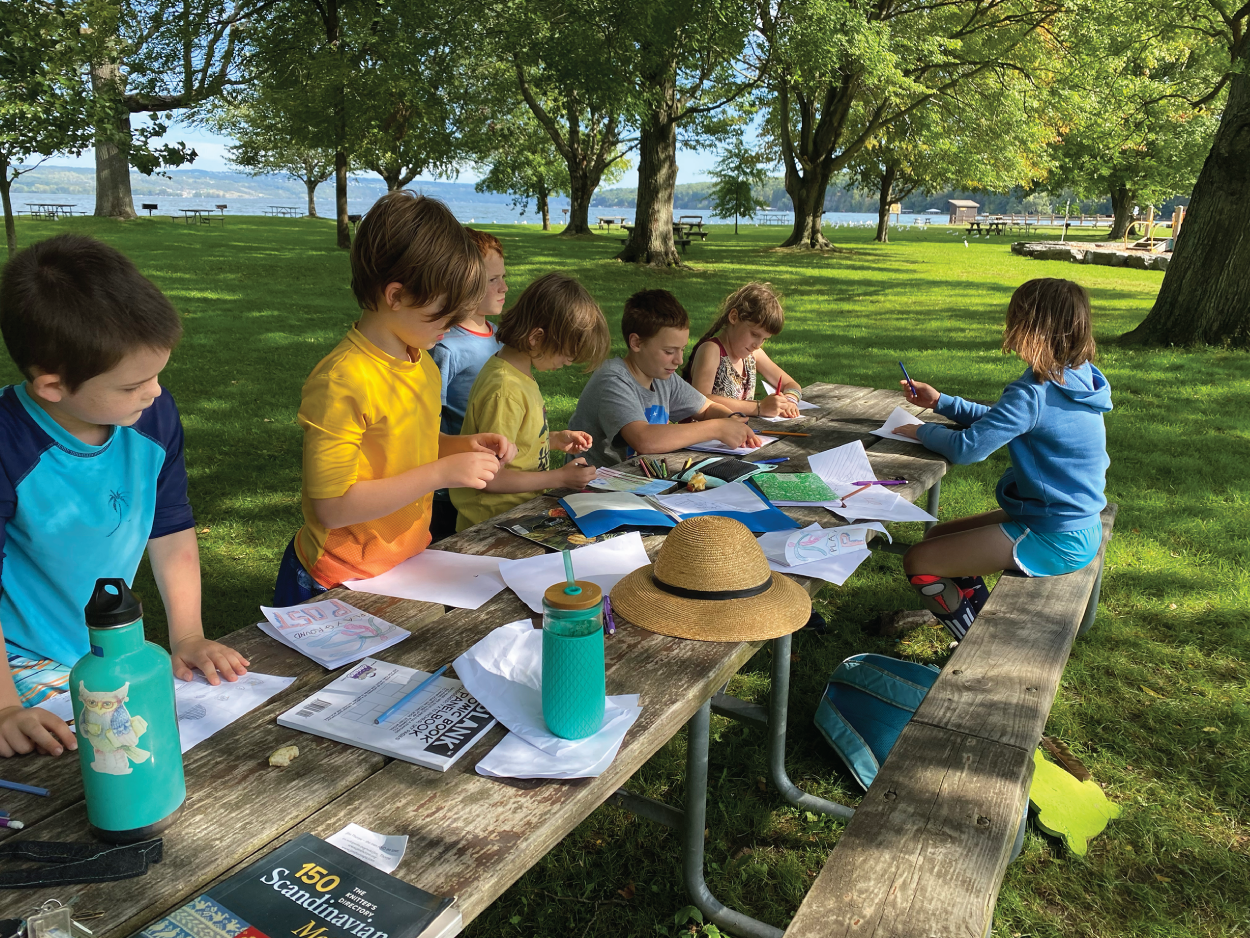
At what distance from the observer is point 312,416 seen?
2100 mm

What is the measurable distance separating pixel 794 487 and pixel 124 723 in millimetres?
2140

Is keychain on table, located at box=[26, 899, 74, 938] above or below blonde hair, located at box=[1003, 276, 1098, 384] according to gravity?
Answer: below

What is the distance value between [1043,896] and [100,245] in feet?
9.09

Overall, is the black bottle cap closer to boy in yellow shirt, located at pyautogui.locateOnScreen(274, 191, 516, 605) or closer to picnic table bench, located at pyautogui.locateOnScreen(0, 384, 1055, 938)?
picnic table bench, located at pyautogui.locateOnScreen(0, 384, 1055, 938)

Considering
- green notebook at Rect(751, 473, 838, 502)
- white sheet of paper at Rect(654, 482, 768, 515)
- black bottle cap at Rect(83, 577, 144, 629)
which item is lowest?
white sheet of paper at Rect(654, 482, 768, 515)

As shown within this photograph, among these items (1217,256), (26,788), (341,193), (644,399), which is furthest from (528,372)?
(341,193)

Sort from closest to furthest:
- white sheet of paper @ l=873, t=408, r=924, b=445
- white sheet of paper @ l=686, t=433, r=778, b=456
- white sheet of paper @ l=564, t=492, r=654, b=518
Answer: white sheet of paper @ l=564, t=492, r=654, b=518 < white sheet of paper @ l=686, t=433, r=778, b=456 < white sheet of paper @ l=873, t=408, r=924, b=445

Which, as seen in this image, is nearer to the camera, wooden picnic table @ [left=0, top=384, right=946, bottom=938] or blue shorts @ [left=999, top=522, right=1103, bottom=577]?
wooden picnic table @ [left=0, top=384, right=946, bottom=938]

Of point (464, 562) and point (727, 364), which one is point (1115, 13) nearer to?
point (727, 364)

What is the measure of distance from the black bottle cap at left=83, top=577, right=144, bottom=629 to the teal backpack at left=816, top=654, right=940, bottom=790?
238cm

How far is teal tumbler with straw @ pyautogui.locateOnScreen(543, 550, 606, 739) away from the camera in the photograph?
50.1 inches

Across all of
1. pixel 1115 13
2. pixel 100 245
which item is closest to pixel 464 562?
pixel 100 245

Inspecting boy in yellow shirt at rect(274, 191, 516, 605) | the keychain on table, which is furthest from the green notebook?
the keychain on table

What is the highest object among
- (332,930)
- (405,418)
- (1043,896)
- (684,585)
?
(405,418)
